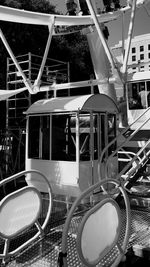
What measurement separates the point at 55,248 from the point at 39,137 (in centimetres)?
353

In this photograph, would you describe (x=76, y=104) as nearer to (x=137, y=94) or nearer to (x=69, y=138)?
(x=69, y=138)

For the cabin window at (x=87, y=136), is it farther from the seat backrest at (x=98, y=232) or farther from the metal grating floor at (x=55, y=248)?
the seat backrest at (x=98, y=232)

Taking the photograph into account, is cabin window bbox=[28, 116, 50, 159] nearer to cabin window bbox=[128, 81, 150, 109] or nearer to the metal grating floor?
the metal grating floor

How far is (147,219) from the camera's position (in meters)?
5.26

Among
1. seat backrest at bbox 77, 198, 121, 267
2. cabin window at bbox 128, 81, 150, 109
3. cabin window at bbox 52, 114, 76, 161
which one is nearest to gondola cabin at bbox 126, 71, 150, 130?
cabin window at bbox 128, 81, 150, 109

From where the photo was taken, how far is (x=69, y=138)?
7180 millimetres

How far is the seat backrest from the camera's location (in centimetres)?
321

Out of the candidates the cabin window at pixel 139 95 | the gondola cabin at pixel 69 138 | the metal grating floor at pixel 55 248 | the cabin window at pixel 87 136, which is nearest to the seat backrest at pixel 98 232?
the metal grating floor at pixel 55 248

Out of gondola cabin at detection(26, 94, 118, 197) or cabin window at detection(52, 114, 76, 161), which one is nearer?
gondola cabin at detection(26, 94, 118, 197)

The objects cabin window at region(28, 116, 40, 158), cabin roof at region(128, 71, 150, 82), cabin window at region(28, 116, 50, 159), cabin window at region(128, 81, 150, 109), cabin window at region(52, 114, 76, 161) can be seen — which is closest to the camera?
cabin window at region(52, 114, 76, 161)

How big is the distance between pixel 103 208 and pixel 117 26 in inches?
468

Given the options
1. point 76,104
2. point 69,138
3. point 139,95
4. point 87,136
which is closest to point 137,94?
point 139,95

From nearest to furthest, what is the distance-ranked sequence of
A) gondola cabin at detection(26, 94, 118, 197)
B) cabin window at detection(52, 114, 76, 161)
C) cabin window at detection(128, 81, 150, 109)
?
gondola cabin at detection(26, 94, 118, 197) < cabin window at detection(52, 114, 76, 161) < cabin window at detection(128, 81, 150, 109)

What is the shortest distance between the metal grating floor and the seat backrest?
1.58 feet
